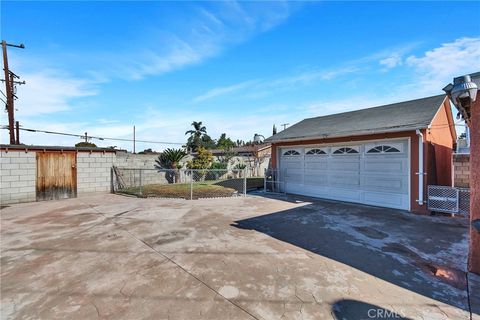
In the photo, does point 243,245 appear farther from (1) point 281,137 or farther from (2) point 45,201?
(2) point 45,201

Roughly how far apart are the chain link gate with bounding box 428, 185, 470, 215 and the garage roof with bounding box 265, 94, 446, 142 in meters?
2.09

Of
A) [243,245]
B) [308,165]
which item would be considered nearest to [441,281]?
[243,245]

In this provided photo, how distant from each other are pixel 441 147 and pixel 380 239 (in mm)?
6243

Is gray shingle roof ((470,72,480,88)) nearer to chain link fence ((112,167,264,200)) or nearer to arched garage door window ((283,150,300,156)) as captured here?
arched garage door window ((283,150,300,156))

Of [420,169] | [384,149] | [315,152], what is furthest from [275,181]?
[420,169]

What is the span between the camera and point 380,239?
4.94 meters

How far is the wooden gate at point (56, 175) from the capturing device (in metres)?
10.1

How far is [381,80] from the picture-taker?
9.77 meters

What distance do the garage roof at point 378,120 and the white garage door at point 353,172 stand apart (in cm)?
64

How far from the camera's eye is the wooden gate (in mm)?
10141

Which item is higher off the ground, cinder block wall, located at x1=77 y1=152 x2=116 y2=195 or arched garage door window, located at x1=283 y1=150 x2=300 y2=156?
arched garage door window, located at x1=283 y1=150 x2=300 y2=156

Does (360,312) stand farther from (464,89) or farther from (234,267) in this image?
(464,89)

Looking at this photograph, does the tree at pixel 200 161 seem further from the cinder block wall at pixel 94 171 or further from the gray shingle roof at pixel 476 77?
the gray shingle roof at pixel 476 77

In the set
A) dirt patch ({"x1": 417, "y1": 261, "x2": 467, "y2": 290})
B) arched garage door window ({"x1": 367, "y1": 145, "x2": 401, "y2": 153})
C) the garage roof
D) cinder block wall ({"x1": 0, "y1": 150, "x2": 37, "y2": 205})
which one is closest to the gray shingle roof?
dirt patch ({"x1": 417, "y1": 261, "x2": 467, "y2": 290})
